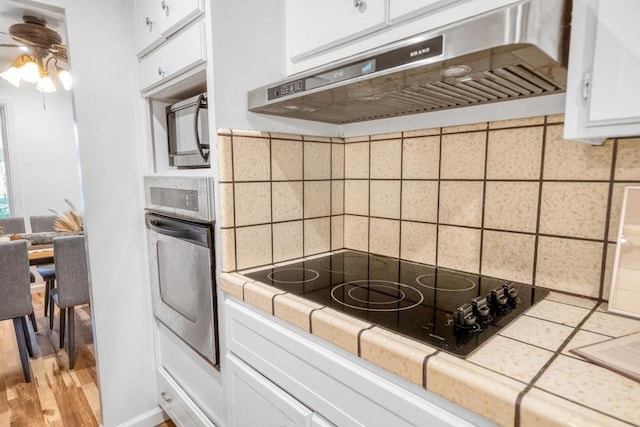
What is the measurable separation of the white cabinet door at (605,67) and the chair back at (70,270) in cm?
251

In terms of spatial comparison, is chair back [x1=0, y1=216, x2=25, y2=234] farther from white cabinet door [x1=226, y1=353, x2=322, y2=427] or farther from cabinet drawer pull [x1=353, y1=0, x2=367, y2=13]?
cabinet drawer pull [x1=353, y1=0, x2=367, y2=13]

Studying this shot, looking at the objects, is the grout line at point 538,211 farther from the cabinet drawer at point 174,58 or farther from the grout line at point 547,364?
the cabinet drawer at point 174,58

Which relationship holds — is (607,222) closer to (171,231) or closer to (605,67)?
(605,67)

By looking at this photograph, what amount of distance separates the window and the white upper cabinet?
3238 mm

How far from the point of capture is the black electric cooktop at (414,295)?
0.70 metres

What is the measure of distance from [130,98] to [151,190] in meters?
0.41

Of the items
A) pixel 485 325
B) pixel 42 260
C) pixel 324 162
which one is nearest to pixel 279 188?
pixel 324 162

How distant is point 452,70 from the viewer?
2.35 feet

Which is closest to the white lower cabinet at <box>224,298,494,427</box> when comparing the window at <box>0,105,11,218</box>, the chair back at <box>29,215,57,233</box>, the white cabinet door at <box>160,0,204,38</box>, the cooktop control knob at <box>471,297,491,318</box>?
the cooktop control knob at <box>471,297,491,318</box>

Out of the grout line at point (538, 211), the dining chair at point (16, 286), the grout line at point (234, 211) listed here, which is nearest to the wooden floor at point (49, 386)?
the dining chair at point (16, 286)

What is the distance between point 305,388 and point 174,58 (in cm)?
115

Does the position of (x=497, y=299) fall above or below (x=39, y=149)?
below

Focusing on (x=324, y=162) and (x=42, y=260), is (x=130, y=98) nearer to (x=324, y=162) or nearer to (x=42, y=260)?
(x=324, y=162)

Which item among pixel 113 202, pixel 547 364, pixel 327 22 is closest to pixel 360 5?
pixel 327 22
